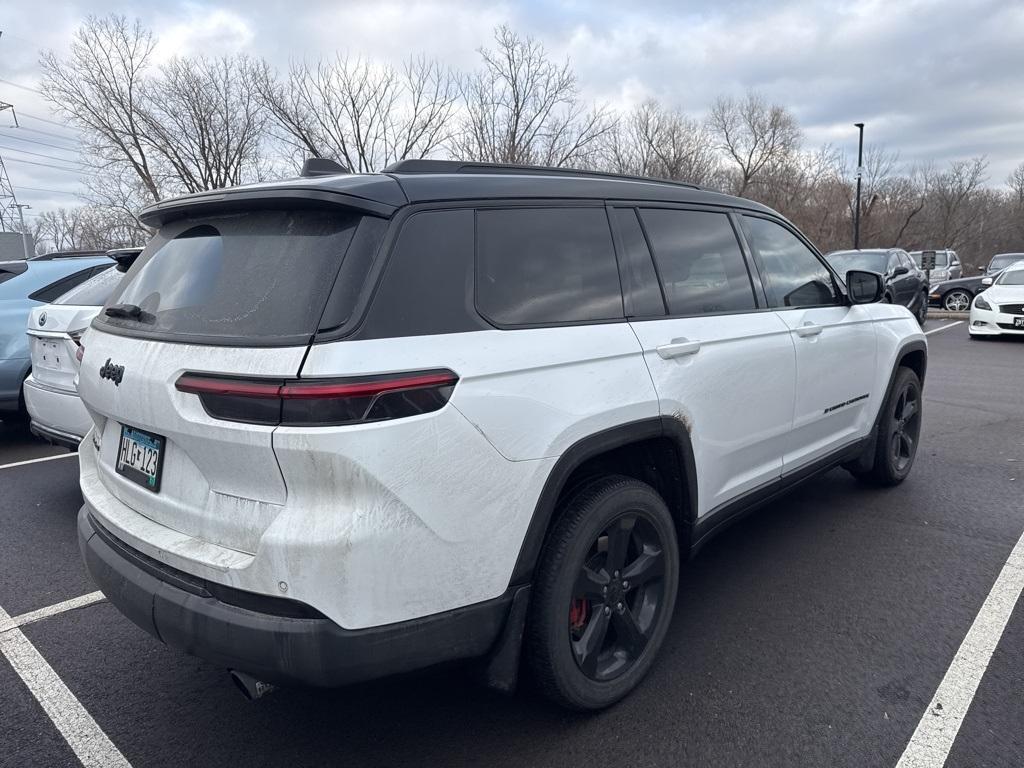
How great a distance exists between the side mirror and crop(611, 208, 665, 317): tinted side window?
1.87 metres

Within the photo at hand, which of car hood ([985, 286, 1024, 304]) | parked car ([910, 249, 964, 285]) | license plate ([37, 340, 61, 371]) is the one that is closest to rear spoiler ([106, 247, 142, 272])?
license plate ([37, 340, 61, 371])

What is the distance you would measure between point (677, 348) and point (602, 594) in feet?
3.16

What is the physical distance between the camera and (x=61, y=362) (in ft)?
15.6

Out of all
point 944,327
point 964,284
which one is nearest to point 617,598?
point 944,327

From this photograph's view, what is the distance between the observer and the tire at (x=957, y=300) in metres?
18.7

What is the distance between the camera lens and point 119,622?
3.30m

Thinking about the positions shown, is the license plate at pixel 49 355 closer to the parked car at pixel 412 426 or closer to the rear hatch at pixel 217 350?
the parked car at pixel 412 426

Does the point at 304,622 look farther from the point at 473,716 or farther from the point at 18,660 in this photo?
the point at 18,660

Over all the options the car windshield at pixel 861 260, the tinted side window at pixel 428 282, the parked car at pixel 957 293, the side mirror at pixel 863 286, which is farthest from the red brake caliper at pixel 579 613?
the parked car at pixel 957 293

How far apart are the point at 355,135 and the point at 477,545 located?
25.5 metres

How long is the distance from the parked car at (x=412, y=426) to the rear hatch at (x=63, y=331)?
7.07 ft

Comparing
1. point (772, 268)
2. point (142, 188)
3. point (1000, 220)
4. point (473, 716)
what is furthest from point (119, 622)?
point (1000, 220)

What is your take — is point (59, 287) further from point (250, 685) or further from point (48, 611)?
point (250, 685)

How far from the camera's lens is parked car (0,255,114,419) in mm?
5992
